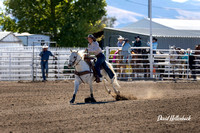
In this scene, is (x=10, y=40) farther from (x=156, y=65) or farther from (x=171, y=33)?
(x=156, y=65)

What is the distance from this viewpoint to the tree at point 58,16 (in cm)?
3784

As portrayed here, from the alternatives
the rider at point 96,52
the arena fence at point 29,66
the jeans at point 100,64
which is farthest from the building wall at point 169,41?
the rider at point 96,52

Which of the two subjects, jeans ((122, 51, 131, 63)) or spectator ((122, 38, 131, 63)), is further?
jeans ((122, 51, 131, 63))

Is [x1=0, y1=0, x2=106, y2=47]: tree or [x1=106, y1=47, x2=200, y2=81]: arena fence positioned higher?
[x1=0, y1=0, x2=106, y2=47]: tree

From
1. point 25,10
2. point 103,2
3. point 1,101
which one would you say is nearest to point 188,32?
point 103,2

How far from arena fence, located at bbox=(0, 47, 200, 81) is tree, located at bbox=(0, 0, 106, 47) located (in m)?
16.7

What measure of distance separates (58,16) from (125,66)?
68.4ft

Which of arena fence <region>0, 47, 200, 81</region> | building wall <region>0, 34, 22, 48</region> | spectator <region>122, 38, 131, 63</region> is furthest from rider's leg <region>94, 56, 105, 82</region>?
building wall <region>0, 34, 22, 48</region>

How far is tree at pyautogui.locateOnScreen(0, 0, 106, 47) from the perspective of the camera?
1490 inches

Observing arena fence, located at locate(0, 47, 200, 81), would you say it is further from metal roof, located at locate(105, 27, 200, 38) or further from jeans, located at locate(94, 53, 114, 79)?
metal roof, located at locate(105, 27, 200, 38)

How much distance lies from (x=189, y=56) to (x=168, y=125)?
1361 cm

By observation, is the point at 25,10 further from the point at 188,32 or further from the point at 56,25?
the point at 188,32

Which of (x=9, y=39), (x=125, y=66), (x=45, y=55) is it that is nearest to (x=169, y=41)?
(x=9, y=39)

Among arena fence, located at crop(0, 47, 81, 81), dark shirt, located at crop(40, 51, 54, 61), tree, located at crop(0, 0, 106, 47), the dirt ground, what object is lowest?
the dirt ground
